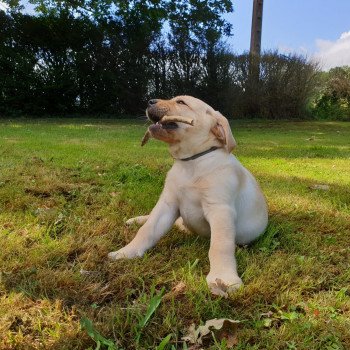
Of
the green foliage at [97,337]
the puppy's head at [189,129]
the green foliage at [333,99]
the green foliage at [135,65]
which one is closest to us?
the green foliage at [97,337]

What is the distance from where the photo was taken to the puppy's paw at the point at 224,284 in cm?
214

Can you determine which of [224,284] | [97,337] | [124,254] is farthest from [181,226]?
[97,337]

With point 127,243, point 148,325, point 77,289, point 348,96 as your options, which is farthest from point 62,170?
point 348,96

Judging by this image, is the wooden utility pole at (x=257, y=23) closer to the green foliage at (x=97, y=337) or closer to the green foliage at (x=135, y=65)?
the green foliage at (x=135, y=65)

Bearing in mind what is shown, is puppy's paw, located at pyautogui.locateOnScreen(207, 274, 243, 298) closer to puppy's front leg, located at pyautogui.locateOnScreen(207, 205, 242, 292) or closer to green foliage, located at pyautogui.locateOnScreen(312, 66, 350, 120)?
puppy's front leg, located at pyautogui.locateOnScreen(207, 205, 242, 292)

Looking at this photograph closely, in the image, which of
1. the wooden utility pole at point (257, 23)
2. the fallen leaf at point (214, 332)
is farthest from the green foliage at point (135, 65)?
the fallen leaf at point (214, 332)

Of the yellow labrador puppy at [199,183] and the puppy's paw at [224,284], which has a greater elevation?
the yellow labrador puppy at [199,183]

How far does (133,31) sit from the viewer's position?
62.3 feet

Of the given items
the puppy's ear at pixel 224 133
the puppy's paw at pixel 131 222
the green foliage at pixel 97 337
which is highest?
the puppy's ear at pixel 224 133

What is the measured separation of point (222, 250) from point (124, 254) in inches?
24.3

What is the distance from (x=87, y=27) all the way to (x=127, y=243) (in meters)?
18.2

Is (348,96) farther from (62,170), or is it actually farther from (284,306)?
(284,306)

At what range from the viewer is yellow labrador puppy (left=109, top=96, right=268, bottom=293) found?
2672 millimetres

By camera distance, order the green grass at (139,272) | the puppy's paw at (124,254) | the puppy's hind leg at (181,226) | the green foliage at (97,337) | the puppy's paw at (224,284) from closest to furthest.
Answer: the green foliage at (97,337), the green grass at (139,272), the puppy's paw at (224,284), the puppy's paw at (124,254), the puppy's hind leg at (181,226)
